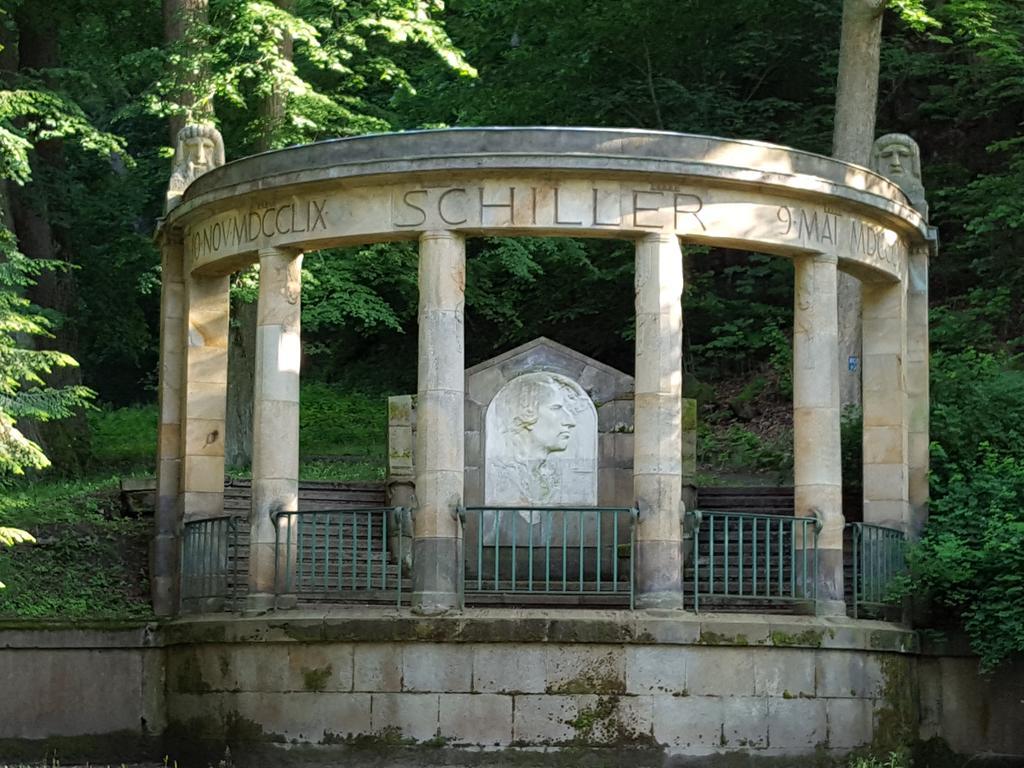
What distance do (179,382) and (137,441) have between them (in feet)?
46.6

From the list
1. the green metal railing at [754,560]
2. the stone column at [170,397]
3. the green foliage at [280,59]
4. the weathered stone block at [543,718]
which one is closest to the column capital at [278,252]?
the stone column at [170,397]

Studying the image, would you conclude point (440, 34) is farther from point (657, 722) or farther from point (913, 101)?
point (657, 722)

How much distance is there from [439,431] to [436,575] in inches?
46.2

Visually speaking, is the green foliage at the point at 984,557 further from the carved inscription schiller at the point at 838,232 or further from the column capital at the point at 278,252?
the column capital at the point at 278,252

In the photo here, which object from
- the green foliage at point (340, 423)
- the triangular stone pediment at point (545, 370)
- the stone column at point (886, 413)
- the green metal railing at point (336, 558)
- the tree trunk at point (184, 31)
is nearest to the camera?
the green metal railing at point (336, 558)

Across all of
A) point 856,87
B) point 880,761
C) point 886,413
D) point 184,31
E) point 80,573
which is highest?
point 184,31

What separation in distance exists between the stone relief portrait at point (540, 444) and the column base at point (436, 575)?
9.89ft

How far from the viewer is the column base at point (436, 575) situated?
14.2m

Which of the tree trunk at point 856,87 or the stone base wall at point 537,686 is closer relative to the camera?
the stone base wall at point 537,686

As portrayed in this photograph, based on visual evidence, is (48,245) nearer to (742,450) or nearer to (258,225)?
(742,450)

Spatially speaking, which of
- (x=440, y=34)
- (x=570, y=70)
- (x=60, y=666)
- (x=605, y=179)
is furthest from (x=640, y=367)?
(x=570, y=70)

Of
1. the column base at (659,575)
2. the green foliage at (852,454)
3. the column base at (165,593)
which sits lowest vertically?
the column base at (165,593)

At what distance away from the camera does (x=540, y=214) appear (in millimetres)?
14555

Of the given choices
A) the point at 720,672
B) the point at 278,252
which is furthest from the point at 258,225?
the point at 720,672
